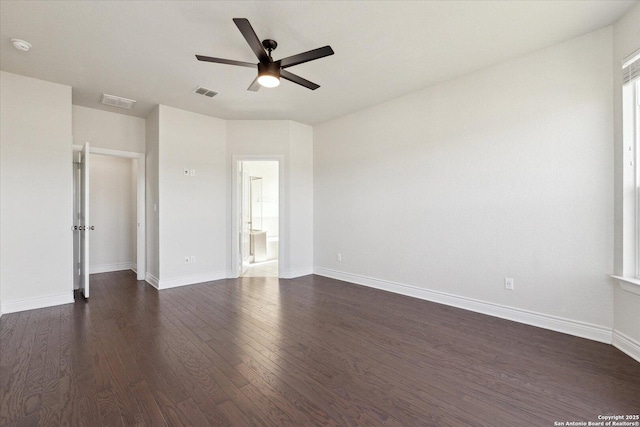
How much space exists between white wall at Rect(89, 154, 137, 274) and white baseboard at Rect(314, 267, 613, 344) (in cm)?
500

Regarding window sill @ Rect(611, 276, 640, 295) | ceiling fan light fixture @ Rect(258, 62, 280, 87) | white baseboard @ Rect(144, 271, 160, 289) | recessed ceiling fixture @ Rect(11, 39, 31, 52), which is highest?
recessed ceiling fixture @ Rect(11, 39, 31, 52)

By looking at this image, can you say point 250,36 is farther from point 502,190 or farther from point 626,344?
point 626,344

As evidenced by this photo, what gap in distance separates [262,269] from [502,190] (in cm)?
456

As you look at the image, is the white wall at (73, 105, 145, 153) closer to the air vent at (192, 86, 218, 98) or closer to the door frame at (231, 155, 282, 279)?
the door frame at (231, 155, 282, 279)

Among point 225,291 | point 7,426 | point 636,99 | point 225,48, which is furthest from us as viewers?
point 225,291

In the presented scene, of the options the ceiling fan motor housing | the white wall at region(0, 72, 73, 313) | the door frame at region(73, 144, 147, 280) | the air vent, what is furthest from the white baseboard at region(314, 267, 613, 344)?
the white wall at region(0, 72, 73, 313)

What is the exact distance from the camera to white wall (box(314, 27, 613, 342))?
2678 millimetres

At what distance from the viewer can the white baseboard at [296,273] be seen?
17.2ft

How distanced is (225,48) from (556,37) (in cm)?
325

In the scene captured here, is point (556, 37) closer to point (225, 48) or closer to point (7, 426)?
point (225, 48)

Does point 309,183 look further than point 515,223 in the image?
Yes

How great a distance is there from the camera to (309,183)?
561cm

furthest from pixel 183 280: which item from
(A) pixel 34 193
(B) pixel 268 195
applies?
(B) pixel 268 195

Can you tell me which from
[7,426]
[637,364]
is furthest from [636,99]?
[7,426]
